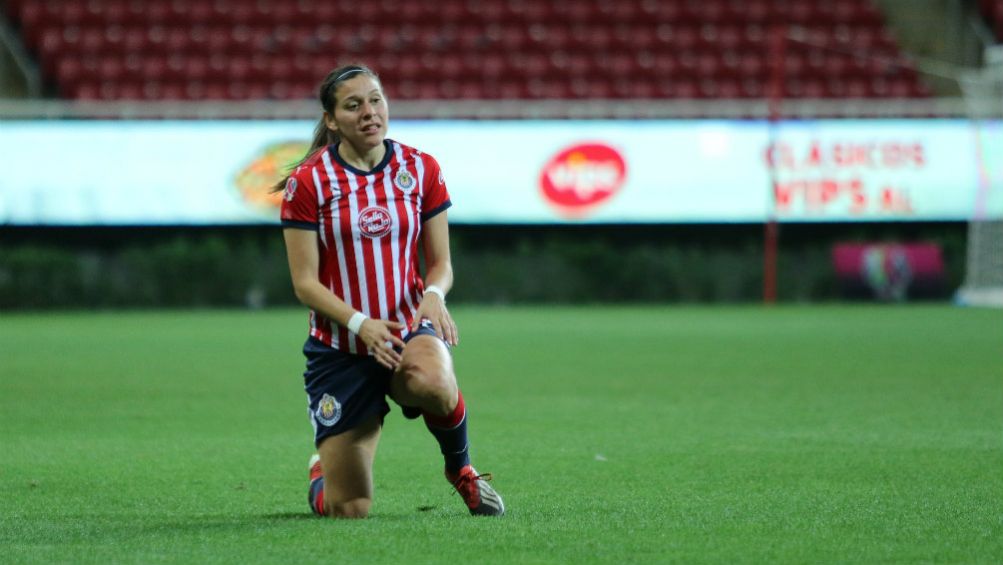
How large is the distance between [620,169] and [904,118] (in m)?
4.37

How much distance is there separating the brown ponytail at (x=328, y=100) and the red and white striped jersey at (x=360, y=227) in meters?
0.09

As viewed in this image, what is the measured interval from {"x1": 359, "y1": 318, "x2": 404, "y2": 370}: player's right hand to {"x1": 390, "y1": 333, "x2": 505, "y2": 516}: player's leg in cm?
5

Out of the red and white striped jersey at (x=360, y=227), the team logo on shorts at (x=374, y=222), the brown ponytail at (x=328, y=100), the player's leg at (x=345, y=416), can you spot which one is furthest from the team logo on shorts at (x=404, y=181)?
the player's leg at (x=345, y=416)

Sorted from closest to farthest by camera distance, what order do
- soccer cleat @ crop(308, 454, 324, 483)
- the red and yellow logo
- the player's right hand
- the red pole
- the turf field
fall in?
the turf field
the player's right hand
soccer cleat @ crop(308, 454, 324, 483)
the red and yellow logo
the red pole

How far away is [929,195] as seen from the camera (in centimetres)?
2367

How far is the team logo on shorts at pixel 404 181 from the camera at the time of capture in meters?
5.54

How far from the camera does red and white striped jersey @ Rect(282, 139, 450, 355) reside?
5.45 m

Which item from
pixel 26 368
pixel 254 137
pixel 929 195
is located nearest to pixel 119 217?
pixel 254 137

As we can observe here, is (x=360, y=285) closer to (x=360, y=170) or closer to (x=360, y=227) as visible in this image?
(x=360, y=227)

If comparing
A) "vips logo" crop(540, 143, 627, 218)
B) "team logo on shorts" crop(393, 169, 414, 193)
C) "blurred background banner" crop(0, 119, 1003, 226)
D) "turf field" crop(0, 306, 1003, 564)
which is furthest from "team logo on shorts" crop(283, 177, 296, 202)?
"vips logo" crop(540, 143, 627, 218)

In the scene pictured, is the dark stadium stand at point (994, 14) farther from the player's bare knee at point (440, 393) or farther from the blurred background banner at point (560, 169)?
the player's bare knee at point (440, 393)

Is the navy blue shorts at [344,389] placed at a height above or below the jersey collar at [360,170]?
below

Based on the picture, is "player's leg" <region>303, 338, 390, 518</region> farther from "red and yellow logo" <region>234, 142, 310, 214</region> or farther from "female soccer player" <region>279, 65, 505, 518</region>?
"red and yellow logo" <region>234, 142, 310, 214</region>

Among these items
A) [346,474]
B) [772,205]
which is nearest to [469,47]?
[772,205]
